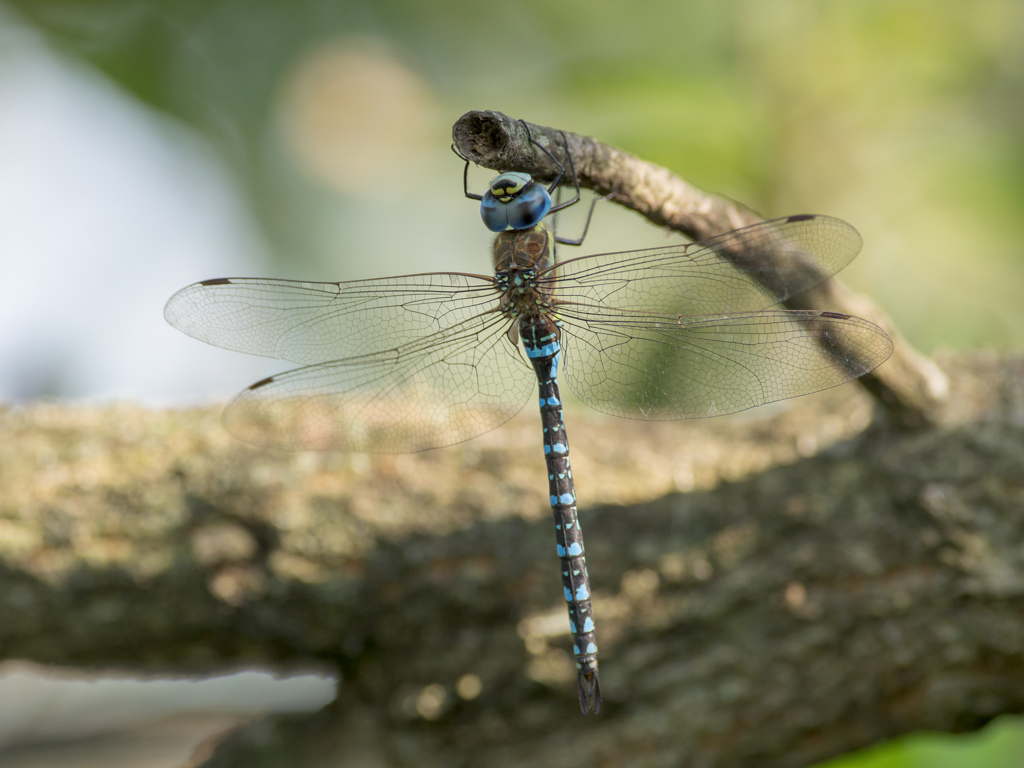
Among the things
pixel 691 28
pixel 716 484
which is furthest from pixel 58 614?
pixel 691 28

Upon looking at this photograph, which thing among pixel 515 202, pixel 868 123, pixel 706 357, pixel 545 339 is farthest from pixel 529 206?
pixel 868 123

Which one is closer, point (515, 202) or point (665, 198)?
point (665, 198)

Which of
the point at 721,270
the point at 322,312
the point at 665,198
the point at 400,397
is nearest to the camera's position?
the point at 665,198

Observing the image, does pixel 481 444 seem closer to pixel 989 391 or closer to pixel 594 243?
pixel 989 391

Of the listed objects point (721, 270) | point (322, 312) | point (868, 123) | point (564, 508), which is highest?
point (868, 123)

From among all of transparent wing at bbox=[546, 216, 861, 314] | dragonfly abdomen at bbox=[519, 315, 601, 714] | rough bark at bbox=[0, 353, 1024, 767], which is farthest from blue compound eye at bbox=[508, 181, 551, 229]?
rough bark at bbox=[0, 353, 1024, 767]

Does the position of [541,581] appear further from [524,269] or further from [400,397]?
[524,269]
